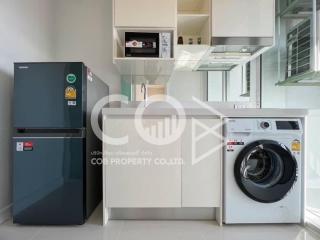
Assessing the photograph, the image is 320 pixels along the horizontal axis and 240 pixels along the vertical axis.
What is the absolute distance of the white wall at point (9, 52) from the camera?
2.02 metres

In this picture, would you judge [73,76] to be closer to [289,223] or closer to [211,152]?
[211,152]

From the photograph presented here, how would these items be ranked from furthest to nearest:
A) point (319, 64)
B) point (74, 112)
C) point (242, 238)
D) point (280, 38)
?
1. point (280, 38)
2. point (319, 64)
3. point (74, 112)
4. point (242, 238)

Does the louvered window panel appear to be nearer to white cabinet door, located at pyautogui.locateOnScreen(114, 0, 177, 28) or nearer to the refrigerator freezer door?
white cabinet door, located at pyautogui.locateOnScreen(114, 0, 177, 28)

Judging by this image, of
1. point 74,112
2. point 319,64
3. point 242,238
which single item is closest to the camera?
point 242,238

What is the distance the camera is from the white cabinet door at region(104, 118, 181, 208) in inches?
76.7

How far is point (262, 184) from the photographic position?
1.98m

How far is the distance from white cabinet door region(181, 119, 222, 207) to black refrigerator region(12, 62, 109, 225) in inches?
31.3

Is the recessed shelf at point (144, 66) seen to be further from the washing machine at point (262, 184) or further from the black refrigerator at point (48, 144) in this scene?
the washing machine at point (262, 184)

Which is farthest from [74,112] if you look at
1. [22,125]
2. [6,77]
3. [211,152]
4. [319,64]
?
[319,64]

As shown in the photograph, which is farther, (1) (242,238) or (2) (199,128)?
(2) (199,128)

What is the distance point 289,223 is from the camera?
6.57 feet

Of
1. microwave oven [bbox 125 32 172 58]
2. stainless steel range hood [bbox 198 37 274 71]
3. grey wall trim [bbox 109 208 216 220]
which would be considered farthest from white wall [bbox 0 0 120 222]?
grey wall trim [bbox 109 208 216 220]

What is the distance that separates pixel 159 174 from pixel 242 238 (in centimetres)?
73

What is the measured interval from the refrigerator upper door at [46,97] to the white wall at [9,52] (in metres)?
0.21
